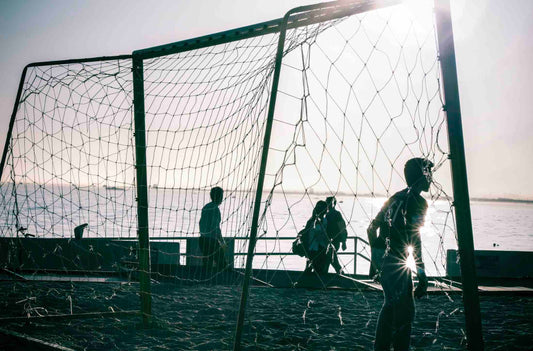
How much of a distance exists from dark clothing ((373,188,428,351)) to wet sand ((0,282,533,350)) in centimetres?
125

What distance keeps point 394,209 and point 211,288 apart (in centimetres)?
539

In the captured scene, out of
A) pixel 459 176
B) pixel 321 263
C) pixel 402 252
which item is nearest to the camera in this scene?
pixel 459 176

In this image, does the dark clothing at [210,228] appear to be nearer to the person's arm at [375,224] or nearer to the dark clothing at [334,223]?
the dark clothing at [334,223]

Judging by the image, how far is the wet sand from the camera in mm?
4633

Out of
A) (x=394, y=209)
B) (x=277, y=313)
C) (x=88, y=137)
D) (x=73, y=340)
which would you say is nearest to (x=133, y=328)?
(x=73, y=340)

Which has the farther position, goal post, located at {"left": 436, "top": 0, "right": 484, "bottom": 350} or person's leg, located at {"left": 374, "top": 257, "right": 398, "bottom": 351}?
person's leg, located at {"left": 374, "top": 257, "right": 398, "bottom": 351}

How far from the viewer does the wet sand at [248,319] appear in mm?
4633

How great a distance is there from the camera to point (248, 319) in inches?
220

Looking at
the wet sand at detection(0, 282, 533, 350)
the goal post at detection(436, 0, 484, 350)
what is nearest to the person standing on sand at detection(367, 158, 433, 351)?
the goal post at detection(436, 0, 484, 350)

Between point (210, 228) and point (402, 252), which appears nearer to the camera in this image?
point (402, 252)

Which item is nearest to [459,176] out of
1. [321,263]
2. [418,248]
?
[418,248]

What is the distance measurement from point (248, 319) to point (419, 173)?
327 centimetres

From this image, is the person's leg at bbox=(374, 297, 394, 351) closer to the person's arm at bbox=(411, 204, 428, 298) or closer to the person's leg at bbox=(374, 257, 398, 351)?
the person's leg at bbox=(374, 257, 398, 351)

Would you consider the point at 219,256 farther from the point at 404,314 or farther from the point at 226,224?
the point at 404,314
